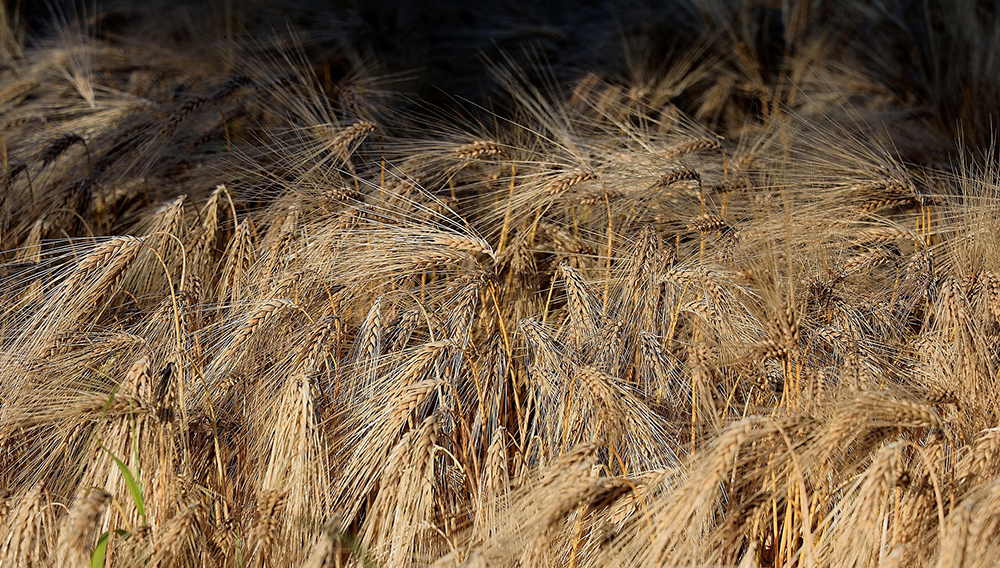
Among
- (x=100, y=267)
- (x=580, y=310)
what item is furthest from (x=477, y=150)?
(x=100, y=267)

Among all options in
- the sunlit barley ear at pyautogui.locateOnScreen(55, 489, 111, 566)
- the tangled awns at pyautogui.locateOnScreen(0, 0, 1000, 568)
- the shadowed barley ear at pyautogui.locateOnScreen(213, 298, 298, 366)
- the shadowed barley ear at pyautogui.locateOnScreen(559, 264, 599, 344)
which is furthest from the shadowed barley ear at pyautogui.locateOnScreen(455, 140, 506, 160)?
the sunlit barley ear at pyautogui.locateOnScreen(55, 489, 111, 566)

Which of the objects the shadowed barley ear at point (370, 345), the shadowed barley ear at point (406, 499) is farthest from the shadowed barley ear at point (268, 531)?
the shadowed barley ear at point (370, 345)

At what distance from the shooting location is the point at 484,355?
6.11ft

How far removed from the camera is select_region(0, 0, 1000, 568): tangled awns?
1.41 metres

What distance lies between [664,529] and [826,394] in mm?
441

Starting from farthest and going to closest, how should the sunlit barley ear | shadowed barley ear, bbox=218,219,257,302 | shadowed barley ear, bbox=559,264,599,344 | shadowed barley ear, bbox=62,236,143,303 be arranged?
shadowed barley ear, bbox=218,219,257,302 → shadowed barley ear, bbox=559,264,599,344 → shadowed barley ear, bbox=62,236,143,303 → the sunlit barley ear

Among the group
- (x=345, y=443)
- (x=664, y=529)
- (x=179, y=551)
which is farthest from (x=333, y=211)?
(x=664, y=529)

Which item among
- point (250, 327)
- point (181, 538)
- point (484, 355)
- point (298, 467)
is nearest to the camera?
point (181, 538)

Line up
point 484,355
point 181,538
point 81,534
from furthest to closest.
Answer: point 484,355 < point 181,538 < point 81,534

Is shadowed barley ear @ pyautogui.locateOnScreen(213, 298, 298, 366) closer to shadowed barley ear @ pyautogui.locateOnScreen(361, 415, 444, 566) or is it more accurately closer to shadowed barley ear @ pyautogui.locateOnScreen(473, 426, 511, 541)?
shadowed barley ear @ pyautogui.locateOnScreen(361, 415, 444, 566)

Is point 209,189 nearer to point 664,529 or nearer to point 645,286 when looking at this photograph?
point 645,286

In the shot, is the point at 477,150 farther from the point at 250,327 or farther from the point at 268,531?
the point at 268,531

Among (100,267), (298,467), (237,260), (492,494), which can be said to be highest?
(100,267)

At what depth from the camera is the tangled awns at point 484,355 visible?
1.41 meters
